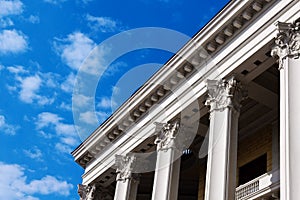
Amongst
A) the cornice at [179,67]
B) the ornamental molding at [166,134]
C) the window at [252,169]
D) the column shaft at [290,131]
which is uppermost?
the cornice at [179,67]

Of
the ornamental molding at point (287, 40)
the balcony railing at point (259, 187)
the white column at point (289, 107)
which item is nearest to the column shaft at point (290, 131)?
the white column at point (289, 107)

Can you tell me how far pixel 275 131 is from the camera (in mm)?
23578

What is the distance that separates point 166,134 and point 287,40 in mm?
8034

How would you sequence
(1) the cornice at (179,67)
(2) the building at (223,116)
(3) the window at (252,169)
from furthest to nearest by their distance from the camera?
(3) the window at (252,169), (1) the cornice at (179,67), (2) the building at (223,116)

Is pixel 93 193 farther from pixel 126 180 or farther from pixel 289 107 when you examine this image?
pixel 289 107

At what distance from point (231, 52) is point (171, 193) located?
6.33 meters

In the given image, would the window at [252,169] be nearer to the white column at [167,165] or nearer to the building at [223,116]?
the building at [223,116]

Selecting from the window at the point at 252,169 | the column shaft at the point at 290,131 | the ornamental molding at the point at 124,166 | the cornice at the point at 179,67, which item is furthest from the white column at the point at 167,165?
the column shaft at the point at 290,131

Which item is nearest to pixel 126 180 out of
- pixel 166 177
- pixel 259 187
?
pixel 166 177

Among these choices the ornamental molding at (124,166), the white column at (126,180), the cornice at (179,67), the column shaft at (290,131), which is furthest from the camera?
the ornamental molding at (124,166)

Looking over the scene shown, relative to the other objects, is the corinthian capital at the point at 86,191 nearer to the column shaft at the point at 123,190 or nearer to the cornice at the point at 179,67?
the cornice at the point at 179,67

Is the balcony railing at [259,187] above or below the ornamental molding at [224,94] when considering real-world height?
below

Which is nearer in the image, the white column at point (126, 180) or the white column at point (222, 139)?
the white column at point (222, 139)

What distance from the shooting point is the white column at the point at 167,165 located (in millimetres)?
23109
